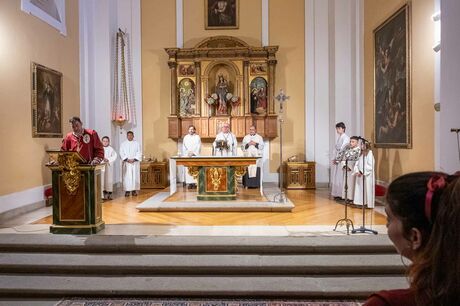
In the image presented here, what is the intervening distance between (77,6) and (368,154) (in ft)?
27.5

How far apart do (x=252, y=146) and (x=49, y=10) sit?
20.4 feet

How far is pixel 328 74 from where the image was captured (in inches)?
492

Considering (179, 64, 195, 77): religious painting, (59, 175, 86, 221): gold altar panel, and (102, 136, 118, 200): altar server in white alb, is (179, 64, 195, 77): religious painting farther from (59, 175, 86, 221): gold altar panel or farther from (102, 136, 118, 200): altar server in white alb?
(59, 175, 86, 221): gold altar panel

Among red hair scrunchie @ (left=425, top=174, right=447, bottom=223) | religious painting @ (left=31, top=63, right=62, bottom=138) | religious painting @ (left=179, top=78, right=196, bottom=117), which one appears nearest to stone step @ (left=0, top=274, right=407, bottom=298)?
red hair scrunchie @ (left=425, top=174, right=447, bottom=223)

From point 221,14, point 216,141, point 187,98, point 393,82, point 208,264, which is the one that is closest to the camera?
point 208,264

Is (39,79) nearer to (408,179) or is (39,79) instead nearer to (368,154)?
(368,154)

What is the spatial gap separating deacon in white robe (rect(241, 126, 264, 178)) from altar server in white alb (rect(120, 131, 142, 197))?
10.1 ft

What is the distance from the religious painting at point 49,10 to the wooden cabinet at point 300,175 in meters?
7.23

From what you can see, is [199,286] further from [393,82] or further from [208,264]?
[393,82]

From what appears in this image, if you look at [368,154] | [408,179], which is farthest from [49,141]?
[408,179]

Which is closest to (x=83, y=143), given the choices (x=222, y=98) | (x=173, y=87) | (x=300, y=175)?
(x=173, y=87)

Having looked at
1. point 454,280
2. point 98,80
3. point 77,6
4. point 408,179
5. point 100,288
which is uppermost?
point 77,6

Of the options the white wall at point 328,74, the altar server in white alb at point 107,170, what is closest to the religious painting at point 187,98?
the altar server in white alb at point 107,170

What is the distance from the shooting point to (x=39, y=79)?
8625 mm
